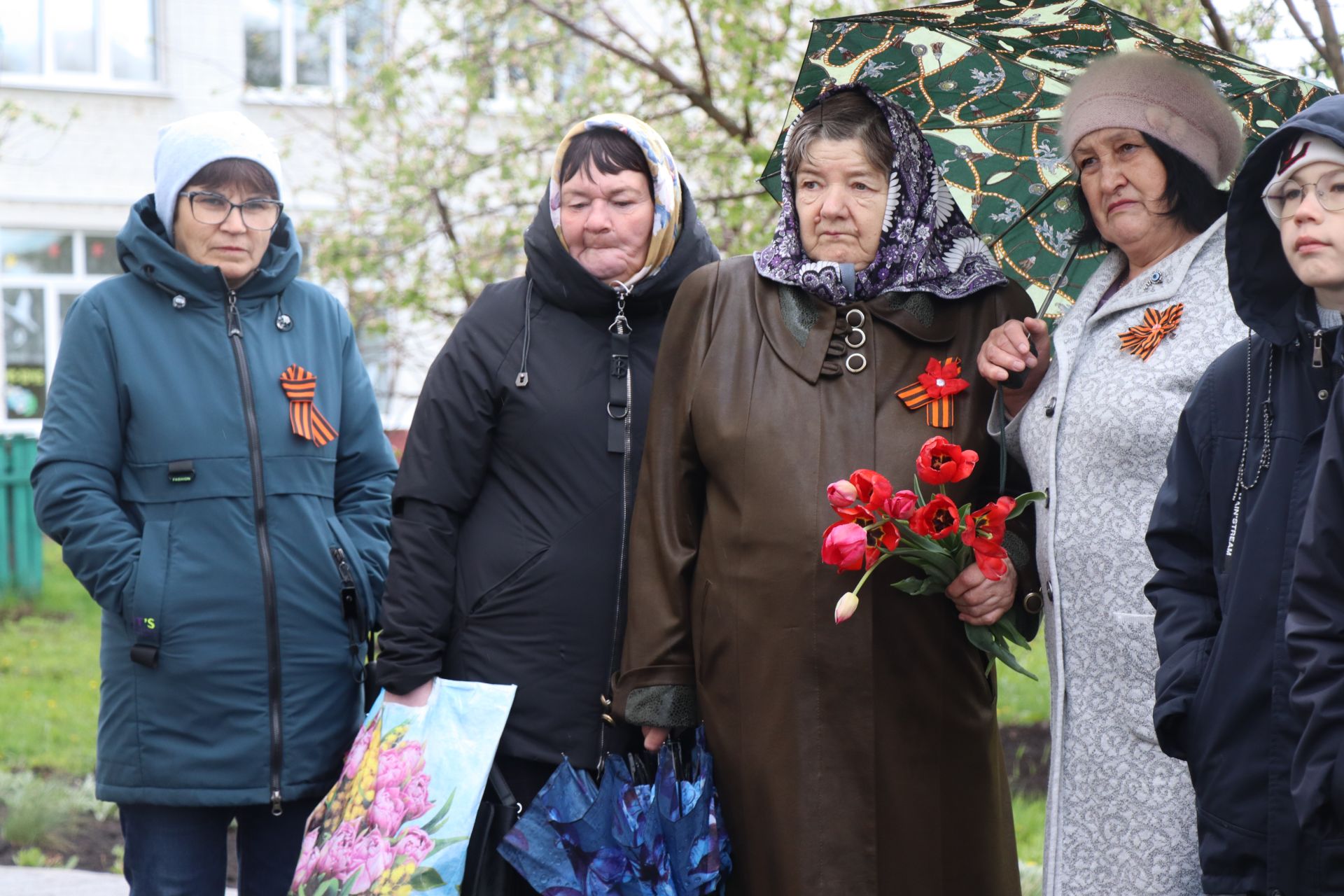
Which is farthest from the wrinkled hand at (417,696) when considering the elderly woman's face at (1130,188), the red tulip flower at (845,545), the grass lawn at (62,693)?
the grass lawn at (62,693)

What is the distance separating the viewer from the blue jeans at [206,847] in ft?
10.5

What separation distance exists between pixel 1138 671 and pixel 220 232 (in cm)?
229

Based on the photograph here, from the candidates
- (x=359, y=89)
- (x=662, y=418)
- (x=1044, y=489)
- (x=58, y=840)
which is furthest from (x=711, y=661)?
(x=359, y=89)

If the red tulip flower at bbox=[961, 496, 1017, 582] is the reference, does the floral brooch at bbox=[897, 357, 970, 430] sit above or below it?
above

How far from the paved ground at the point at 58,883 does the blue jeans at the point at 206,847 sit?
147 cm

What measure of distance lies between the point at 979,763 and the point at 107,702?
1979mm

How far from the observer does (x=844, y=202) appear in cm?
308

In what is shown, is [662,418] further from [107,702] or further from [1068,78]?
[107,702]

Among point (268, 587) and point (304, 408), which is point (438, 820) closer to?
point (268, 587)

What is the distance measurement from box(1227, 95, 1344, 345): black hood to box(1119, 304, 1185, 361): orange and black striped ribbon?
1.15 feet

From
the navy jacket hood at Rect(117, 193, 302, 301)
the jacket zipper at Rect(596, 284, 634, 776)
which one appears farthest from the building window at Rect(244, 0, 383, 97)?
the jacket zipper at Rect(596, 284, 634, 776)

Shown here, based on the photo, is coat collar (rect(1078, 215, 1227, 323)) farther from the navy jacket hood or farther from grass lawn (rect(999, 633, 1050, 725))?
grass lawn (rect(999, 633, 1050, 725))

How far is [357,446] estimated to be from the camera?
365 cm

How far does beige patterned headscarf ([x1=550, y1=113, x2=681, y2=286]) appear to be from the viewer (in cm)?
327
